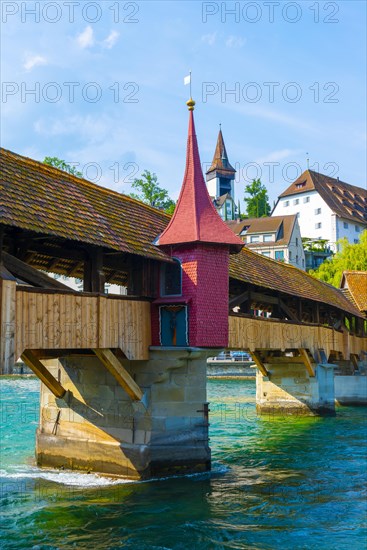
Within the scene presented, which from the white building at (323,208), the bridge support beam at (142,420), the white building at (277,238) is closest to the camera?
the bridge support beam at (142,420)

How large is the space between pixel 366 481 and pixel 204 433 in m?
3.52

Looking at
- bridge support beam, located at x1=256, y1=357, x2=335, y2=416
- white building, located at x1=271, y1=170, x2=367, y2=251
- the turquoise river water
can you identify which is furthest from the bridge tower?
white building, located at x1=271, y1=170, x2=367, y2=251

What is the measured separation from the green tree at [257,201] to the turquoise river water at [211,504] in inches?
2381

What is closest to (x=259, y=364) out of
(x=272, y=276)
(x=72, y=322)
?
(x=272, y=276)

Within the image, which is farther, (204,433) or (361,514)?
(204,433)

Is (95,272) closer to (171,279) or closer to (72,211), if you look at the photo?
(72,211)

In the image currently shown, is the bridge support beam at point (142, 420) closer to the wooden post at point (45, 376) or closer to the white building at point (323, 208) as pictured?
the wooden post at point (45, 376)

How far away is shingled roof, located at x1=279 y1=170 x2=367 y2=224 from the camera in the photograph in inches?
2630

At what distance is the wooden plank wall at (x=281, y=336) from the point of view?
16.2 metres

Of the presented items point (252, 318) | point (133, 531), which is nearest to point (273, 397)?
point (252, 318)

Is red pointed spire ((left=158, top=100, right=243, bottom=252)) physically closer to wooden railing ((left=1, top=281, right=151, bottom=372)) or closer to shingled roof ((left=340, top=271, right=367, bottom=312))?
wooden railing ((left=1, top=281, right=151, bottom=372))

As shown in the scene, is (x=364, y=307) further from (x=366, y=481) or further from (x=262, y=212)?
(x=262, y=212)

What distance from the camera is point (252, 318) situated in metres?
17.1

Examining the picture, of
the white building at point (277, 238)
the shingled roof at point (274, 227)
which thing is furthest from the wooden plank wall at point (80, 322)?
the shingled roof at point (274, 227)
